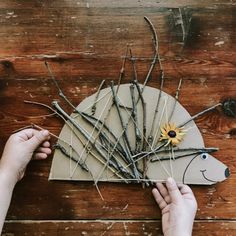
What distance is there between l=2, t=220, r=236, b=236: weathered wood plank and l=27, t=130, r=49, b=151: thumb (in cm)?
20

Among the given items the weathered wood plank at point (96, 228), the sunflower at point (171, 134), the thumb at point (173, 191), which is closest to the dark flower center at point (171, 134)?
the sunflower at point (171, 134)

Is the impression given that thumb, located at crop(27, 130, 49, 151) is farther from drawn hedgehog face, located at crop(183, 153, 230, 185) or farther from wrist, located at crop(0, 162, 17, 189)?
drawn hedgehog face, located at crop(183, 153, 230, 185)

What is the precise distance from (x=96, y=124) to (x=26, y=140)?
188 mm

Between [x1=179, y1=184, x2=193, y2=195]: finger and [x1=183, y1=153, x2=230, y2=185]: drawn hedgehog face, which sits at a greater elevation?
[x1=183, y1=153, x2=230, y2=185]: drawn hedgehog face

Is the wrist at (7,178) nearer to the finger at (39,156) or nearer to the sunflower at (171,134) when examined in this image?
the finger at (39,156)

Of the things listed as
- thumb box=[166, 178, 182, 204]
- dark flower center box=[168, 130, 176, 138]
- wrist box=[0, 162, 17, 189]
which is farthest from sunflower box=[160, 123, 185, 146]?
wrist box=[0, 162, 17, 189]

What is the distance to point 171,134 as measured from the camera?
138cm

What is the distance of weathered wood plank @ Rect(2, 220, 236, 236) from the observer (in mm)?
1378

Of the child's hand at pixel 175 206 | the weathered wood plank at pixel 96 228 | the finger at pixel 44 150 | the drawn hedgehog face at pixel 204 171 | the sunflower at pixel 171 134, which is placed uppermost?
the sunflower at pixel 171 134

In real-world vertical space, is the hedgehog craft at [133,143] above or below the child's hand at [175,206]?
above

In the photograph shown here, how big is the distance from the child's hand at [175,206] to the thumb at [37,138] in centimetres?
32

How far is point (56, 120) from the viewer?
1421mm

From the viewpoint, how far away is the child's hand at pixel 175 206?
52.2 inches

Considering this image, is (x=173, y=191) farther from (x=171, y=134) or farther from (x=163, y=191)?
(x=171, y=134)
